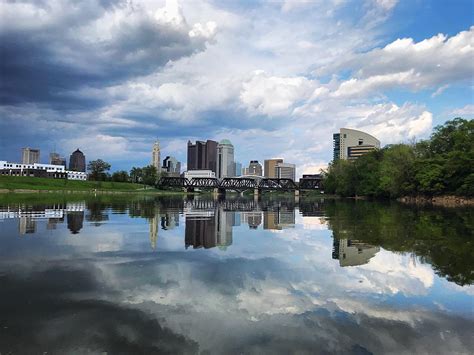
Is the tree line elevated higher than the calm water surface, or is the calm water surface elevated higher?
the tree line

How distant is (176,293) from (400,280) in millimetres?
8173

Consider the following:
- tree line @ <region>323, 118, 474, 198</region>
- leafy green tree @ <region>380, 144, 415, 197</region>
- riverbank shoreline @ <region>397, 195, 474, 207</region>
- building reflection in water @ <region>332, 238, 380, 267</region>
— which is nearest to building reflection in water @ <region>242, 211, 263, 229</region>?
building reflection in water @ <region>332, 238, 380, 267</region>

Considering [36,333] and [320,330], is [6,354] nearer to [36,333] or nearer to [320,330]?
[36,333]

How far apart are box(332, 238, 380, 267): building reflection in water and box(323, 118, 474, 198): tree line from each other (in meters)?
82.3

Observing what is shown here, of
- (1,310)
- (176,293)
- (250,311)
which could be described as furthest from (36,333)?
Answer: (250,311)

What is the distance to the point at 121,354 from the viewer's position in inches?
285

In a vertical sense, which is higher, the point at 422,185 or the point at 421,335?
the point at 422,185

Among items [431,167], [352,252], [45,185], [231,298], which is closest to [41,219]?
[352,252]

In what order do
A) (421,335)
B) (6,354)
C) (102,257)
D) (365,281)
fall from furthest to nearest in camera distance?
(102,257) → (365,281) → (421,335) → (6,354)

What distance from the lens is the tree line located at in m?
95.0

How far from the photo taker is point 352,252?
19.4 metres

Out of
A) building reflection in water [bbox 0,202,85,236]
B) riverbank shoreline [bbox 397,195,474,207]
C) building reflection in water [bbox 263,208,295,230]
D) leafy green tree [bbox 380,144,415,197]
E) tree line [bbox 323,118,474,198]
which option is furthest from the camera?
leafy green tree [bbox 380,144,415,197]

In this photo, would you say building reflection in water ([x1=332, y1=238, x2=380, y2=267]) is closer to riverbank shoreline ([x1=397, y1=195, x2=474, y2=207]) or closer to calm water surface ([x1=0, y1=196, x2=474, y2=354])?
calm water surface ([x1=0, y1=196, x2=474, y2=354])

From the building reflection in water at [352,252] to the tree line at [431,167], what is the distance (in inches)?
3242
